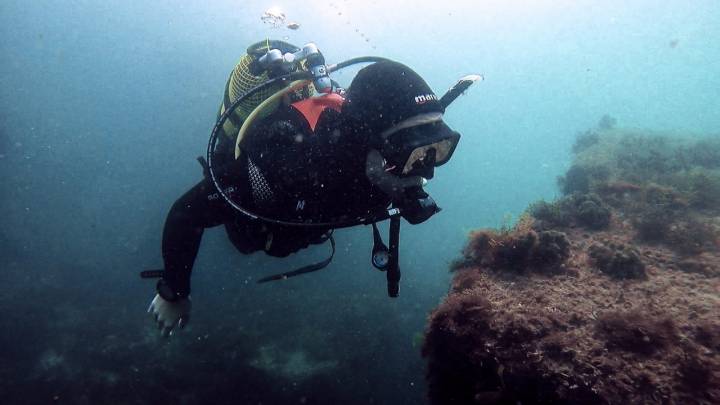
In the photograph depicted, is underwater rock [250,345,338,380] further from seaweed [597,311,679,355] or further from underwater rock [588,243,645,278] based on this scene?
seaweed [597,311,679,355]

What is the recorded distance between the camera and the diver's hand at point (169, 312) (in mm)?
3547

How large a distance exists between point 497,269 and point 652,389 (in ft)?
8.08

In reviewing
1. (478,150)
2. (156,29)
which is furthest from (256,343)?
(478,150)

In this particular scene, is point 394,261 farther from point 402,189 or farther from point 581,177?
point 581,177

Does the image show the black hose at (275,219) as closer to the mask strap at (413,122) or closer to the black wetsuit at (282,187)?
the black wetsuit at (282,187)

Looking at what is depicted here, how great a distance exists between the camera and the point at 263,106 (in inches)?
123

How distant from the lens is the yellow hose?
121 inches

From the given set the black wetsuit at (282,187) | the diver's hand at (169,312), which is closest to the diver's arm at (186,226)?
the black wetsuit at (282,187)

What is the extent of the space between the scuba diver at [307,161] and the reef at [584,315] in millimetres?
1671

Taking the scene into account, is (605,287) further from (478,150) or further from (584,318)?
(478,150)

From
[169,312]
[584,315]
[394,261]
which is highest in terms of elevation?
[394,261]

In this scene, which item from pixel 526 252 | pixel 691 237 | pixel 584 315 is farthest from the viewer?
pixel 691 237

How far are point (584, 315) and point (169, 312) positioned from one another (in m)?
4.24

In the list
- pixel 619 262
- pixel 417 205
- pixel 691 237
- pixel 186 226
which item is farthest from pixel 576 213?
pixel 186 226
